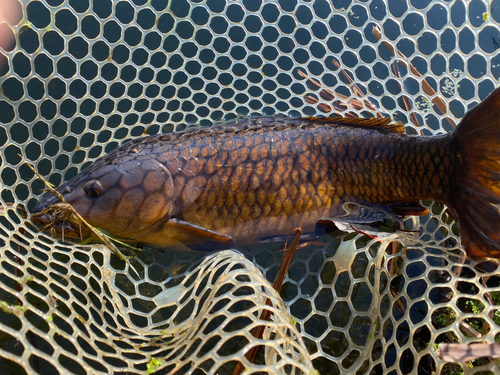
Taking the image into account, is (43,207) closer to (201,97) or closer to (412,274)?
(201,97)

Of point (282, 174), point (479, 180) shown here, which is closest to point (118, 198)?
point (282, 174)

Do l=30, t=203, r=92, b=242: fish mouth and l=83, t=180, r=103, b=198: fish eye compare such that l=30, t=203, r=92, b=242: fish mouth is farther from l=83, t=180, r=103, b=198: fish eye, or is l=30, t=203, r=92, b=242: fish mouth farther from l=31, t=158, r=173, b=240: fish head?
l=83, t=180, r=103, b=198: fish eye

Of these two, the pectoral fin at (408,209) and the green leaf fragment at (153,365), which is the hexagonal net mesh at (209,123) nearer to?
the green leaf fragment at (153,365)

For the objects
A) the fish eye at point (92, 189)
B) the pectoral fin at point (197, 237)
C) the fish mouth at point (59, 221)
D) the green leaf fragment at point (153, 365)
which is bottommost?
the green leaf fragment at point (153, 365)

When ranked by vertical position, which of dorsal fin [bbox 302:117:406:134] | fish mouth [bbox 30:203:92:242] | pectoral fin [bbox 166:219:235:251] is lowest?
A: pectoral fin [bbox 166:219:235:251]

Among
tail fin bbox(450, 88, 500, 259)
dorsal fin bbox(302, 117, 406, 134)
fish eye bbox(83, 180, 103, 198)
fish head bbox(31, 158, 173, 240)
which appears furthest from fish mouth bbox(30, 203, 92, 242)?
tail fin bbox(450, 88, 500, 259)

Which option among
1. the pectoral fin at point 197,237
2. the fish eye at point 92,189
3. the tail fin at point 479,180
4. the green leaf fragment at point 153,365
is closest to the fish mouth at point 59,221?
the fish eye at point 92,189

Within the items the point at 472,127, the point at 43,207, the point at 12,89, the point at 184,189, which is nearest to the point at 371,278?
the point at 472,127
